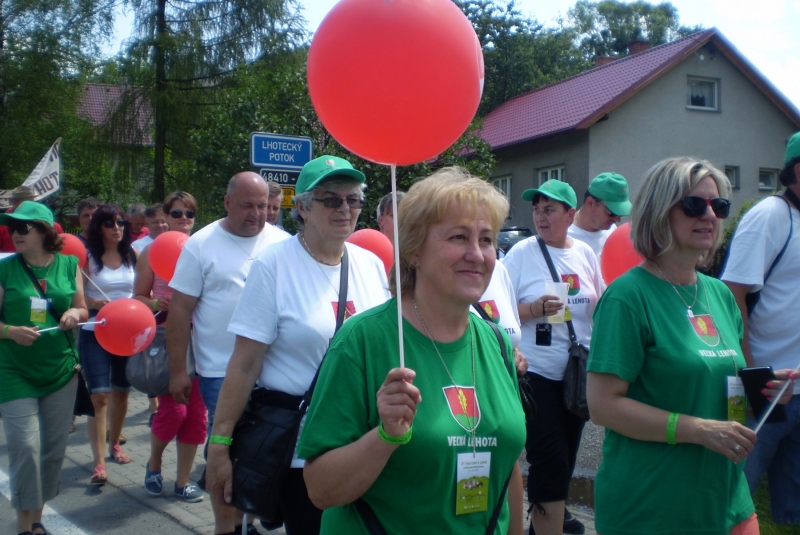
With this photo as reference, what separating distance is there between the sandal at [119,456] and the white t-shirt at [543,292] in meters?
3.74

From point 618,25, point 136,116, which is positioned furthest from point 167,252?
point 618,25

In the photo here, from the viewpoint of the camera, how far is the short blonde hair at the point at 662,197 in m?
2.59

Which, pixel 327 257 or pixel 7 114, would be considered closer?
pixel 327 257

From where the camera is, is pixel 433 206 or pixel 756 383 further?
pixel 756 383

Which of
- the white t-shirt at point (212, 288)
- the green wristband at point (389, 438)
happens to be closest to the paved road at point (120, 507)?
the white t-shirt at point (212, 288)

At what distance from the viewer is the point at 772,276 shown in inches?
133

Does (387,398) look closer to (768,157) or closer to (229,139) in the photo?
(229,139)

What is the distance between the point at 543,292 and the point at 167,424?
272 centimetres

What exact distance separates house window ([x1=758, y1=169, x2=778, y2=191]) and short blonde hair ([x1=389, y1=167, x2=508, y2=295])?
88.8 feet

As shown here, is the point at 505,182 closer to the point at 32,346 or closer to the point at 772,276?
the point at 32,346

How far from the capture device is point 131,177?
19.7 metres

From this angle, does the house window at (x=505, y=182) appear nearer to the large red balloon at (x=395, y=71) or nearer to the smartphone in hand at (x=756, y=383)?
the smartphone in hand at (x=756, y=383)

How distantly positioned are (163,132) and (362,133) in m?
17.9

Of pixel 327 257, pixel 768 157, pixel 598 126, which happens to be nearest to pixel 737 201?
pixel 768 157
